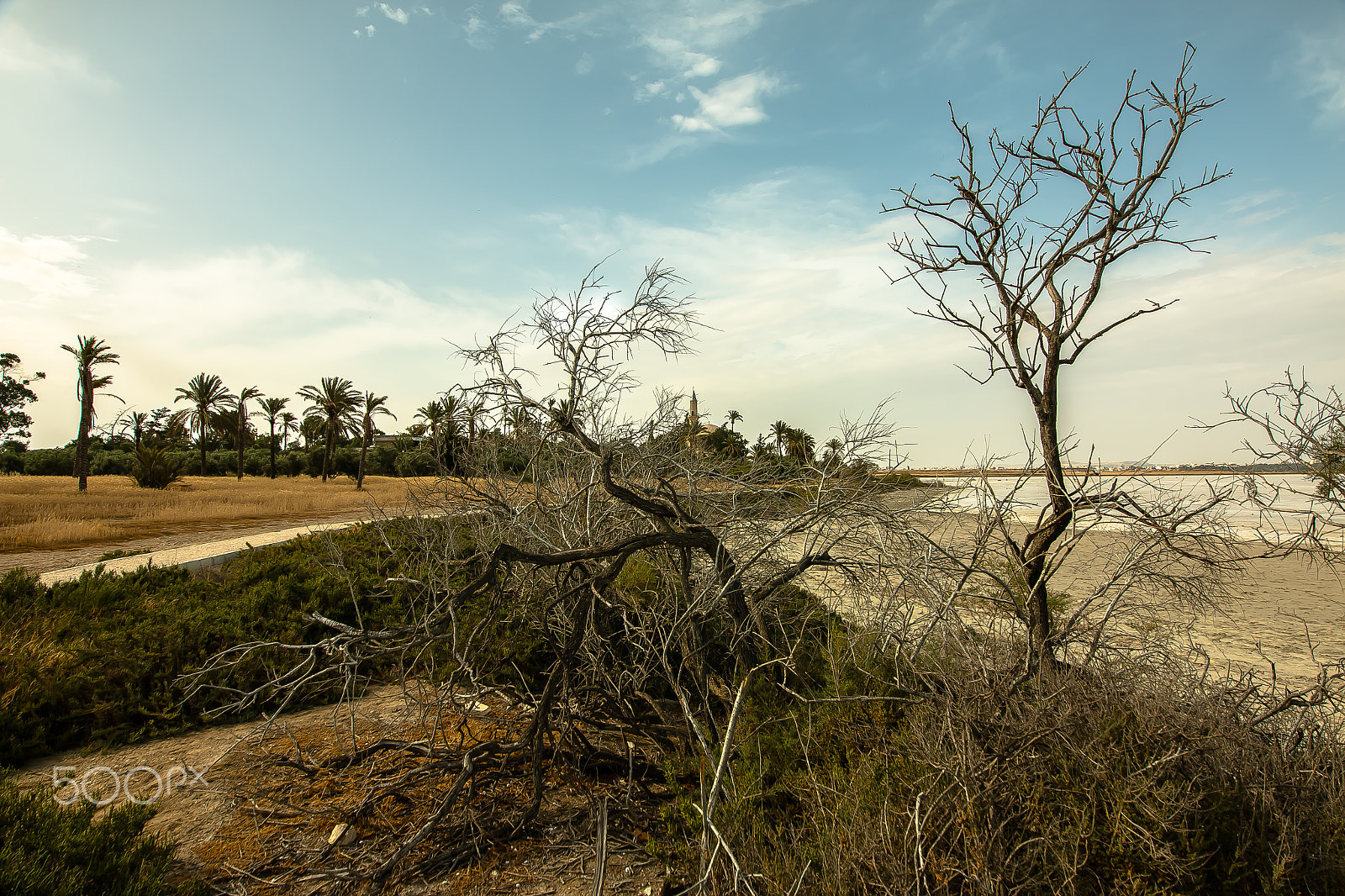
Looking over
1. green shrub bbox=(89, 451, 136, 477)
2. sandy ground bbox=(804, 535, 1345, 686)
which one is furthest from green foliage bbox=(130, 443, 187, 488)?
sandy ground bbox=(804, 535, 1345, 686)

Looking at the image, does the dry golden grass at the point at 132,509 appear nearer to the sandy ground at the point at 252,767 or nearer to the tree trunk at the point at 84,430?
the tree trunk at the point at 84,430

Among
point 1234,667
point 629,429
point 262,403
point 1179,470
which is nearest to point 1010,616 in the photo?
point 1179,470

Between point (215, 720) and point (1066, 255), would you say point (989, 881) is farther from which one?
point (215, 720)

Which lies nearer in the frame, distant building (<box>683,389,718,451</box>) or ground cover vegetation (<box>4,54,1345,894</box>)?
ground cover vegetation (<box>4,54,1345,894</box>)

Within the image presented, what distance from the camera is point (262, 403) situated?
50.7m

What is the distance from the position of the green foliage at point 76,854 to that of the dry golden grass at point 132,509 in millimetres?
7368

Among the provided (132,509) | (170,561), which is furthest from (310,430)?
(170,561)

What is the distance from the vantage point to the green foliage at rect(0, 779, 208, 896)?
2.65 metres

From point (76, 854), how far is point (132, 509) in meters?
26.7

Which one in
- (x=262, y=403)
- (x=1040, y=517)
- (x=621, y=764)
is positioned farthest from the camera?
(x=262, y=403)

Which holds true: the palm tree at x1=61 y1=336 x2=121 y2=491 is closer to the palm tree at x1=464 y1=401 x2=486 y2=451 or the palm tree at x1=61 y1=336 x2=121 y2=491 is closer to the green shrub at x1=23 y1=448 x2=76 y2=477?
the green shrub at x1=23 y1=448 x2=76 y2=477

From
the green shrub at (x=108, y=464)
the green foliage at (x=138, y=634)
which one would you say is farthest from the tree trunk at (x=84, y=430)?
the green foliage at (x=138, y=634)

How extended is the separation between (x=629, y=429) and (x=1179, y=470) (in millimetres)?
3873

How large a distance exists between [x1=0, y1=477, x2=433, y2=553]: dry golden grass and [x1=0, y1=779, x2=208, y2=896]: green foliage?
7.37 meters
